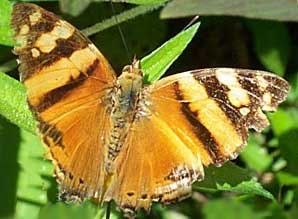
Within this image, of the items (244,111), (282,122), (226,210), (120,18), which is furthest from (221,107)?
(226,210)

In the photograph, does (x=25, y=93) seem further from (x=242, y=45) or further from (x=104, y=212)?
(x=242, y=45)

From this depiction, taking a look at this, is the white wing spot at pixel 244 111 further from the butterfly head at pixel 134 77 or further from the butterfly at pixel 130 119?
the butterfly head at pixel 134 77

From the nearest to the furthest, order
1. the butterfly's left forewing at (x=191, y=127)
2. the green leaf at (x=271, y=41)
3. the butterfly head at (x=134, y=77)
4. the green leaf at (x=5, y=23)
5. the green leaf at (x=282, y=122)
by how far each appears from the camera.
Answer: the butterfly's left forewing at (x=191, y=127), the butterfly head at (x=134, y=77), the green leaf at (x=5, y=23), the green leaf at (x=282, y=122), the green leaf at (x=271, y=41)

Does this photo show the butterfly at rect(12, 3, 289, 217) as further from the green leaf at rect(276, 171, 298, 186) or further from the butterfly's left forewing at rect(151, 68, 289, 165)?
the green leaf at rect(276, 171, 298, 186)

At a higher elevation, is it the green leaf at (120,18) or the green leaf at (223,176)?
the green leaf at (120,18)

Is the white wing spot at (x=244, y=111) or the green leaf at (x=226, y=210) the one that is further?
the white wing spot at (x=244, y=111)

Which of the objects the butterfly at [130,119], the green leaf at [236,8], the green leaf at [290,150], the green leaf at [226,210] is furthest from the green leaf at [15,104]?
the green leaf at [226,210]

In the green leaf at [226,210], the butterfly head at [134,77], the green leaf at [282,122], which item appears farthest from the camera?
the green leaf at [282,122]
